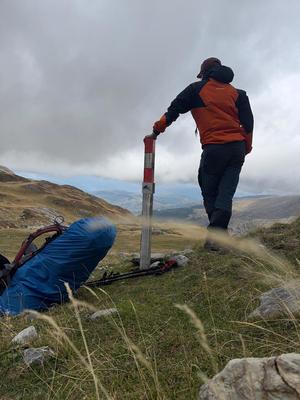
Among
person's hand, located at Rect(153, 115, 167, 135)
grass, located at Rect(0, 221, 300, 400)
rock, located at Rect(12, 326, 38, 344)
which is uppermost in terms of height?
person's hand, located at Rect(153, 115, 167, 135)

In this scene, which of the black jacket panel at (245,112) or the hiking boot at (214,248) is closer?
the hiking boot at (214,248)

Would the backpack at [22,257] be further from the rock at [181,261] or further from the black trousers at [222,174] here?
the black trousers at [222,174]

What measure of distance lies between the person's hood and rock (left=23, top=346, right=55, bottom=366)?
15.0ft

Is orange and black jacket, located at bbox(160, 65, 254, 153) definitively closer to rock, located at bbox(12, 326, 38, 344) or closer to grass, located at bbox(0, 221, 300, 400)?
grass, located at bbox(0, 221, 300, 400)

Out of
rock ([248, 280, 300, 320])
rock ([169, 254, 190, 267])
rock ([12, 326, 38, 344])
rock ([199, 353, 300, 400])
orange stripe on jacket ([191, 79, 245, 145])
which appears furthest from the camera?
orange stripe on jacket ([191, 79, 245, 145])

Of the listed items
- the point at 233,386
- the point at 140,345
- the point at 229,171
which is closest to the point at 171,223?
the point at 140,345

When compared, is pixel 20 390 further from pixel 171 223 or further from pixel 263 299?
pixel 263 299

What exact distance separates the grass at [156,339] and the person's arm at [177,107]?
2.11 meters

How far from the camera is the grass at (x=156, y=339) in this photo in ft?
8.64

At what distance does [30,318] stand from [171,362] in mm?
2272

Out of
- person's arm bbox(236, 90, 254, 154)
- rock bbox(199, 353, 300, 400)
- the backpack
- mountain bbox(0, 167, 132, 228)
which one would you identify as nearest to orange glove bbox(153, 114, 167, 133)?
person's arm bbox(236, 90, 254, 154)

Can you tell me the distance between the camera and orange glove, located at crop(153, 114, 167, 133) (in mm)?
6555

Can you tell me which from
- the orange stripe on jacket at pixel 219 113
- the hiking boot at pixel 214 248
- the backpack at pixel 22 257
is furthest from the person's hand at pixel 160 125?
the backpack at pixel 22 257

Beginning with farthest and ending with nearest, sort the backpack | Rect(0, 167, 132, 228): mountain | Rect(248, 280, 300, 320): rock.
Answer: Rect(0, 167, 132, 228): mountain → the backpack → Rect(248, 280, 300, 320): rock
